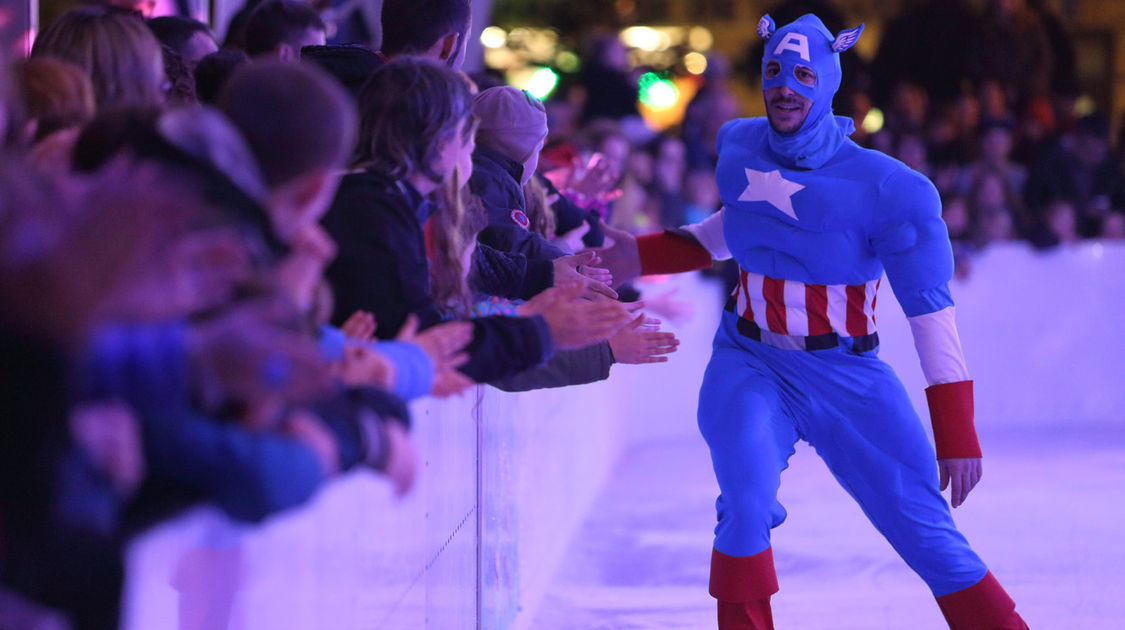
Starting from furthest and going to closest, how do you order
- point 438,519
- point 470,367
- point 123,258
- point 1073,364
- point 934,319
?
point 1073,364
point 934,319
point 438,519
point 470,367
point 123,258

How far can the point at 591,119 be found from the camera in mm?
8352

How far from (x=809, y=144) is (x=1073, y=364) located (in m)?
5.69

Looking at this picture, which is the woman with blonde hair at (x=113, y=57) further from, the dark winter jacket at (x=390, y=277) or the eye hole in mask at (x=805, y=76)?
the eye hole in mask at (x=805, y=76)

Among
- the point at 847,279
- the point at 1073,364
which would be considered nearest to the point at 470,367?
the point at 847,279

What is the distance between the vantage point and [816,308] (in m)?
3.24

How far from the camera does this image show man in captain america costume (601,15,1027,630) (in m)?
3.09

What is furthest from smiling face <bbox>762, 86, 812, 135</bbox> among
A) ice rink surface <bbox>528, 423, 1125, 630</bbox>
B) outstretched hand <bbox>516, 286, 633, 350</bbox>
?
ice rink surface <bbox>528, 423, 1125, 630</bbox>

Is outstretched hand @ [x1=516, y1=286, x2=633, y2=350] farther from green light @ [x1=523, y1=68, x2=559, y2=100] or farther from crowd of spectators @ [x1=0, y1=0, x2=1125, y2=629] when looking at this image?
green light @ [x1=523, y1=68, x2=559, y2=100]

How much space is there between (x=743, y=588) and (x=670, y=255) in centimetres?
113

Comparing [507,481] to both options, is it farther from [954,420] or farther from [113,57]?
[113,57]

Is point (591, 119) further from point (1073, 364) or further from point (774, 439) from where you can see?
point (774, 439)

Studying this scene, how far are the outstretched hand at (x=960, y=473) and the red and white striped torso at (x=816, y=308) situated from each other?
388 mm

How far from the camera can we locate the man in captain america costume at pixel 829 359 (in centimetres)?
309

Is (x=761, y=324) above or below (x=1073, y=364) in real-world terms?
above
